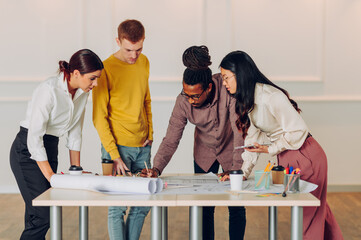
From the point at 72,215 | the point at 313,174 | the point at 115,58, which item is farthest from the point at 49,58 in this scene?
the point at 313,174

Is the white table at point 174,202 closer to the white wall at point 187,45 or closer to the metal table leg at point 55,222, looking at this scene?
the metal table leg at point 55,222

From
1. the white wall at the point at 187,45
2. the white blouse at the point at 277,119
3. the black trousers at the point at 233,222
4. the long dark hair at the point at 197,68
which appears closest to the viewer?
the white blouse at the point at 277,119

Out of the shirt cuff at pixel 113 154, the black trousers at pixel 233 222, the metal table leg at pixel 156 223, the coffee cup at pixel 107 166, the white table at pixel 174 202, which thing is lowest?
the black trousers at pixel 233 222

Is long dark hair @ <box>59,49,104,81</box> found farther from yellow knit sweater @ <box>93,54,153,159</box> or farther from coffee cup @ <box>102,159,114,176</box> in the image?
coffee cup @ <box>102,159,114,176</box>

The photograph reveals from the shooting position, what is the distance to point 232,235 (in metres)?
2.99

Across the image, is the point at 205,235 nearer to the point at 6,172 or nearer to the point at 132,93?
the point at 132,93

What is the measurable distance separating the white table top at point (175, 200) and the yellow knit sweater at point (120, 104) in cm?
73

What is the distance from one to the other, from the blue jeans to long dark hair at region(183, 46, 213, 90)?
0.60 m

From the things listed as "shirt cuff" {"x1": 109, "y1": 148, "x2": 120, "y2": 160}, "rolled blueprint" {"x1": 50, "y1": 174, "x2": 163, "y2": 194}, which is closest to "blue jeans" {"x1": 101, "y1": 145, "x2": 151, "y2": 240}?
"shirt cuff" {"x1": 109, "y1": 148, "x2": 120, "y2": 160}

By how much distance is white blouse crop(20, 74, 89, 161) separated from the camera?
2512 millimetres

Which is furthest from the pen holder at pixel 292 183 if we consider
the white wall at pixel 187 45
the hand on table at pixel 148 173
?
the white wall at pixel 187 45

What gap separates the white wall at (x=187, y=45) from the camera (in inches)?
213

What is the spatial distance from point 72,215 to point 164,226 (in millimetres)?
1952

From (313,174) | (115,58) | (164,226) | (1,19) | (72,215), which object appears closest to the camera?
(313,174)
